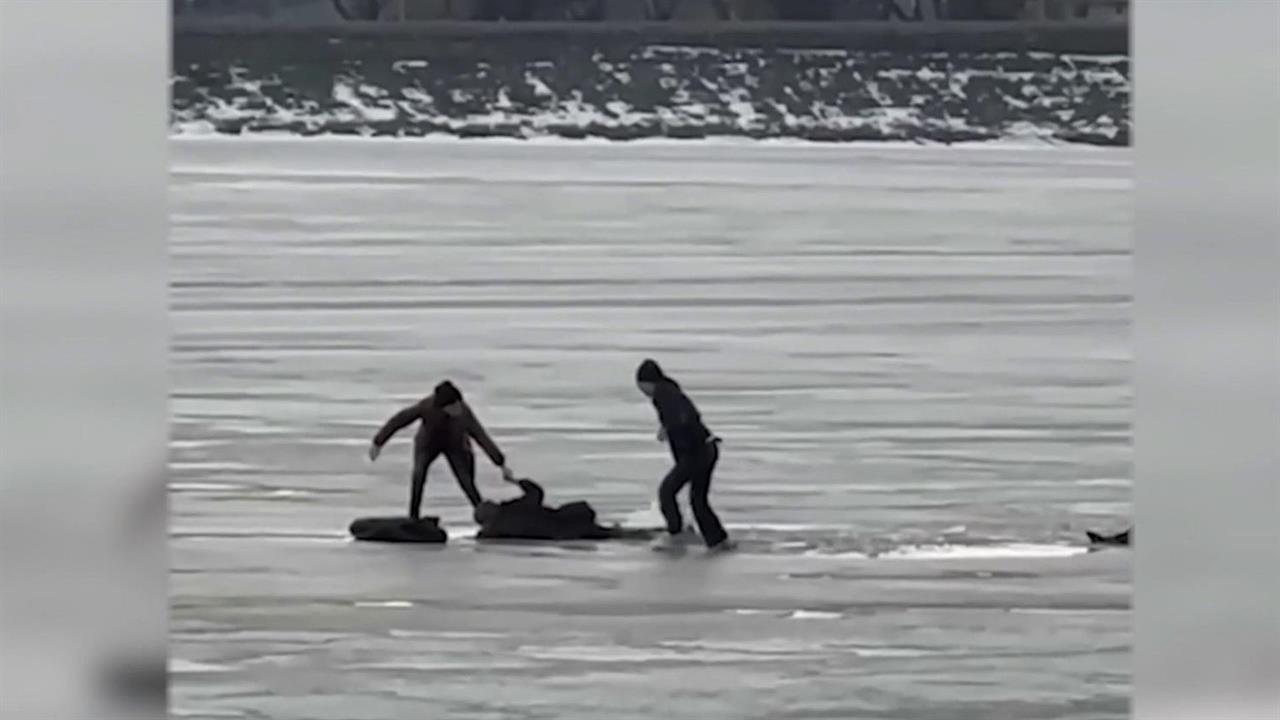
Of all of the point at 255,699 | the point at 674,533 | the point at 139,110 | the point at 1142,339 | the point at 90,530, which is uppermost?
the point at 139,110

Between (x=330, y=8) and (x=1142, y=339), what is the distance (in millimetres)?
1122

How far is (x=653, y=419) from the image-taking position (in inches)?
125

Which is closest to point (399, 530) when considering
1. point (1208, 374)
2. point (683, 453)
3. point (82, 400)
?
point (683, 453)

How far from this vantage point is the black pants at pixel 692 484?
2.50 m

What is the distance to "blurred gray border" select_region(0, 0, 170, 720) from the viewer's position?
47.2 inches

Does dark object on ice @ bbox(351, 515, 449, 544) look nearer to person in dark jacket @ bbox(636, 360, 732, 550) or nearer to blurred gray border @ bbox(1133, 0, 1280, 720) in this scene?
person in dark jacket @ bbox(636, 360, 732, 550)

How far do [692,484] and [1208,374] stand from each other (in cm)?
133

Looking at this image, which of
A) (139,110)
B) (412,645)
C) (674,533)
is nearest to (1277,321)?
(139,110)

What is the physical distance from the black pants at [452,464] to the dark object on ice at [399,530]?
0.29 ft

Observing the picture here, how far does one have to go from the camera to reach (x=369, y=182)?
8.99 feet

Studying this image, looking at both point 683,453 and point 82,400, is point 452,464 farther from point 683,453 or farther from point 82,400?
point 82,400

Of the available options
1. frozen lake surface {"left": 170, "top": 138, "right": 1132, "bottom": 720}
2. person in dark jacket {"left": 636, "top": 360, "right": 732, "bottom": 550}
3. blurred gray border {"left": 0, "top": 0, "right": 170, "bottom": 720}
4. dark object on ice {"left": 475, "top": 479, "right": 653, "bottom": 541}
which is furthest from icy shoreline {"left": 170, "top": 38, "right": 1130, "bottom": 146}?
blurred gray border {"left": 0, "top": 0, "right": 170, "bottom": 720}

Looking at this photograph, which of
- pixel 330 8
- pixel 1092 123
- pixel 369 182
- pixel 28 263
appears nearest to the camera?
pixel 28 263

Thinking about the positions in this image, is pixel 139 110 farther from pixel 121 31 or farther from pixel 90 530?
pixel 90 530
